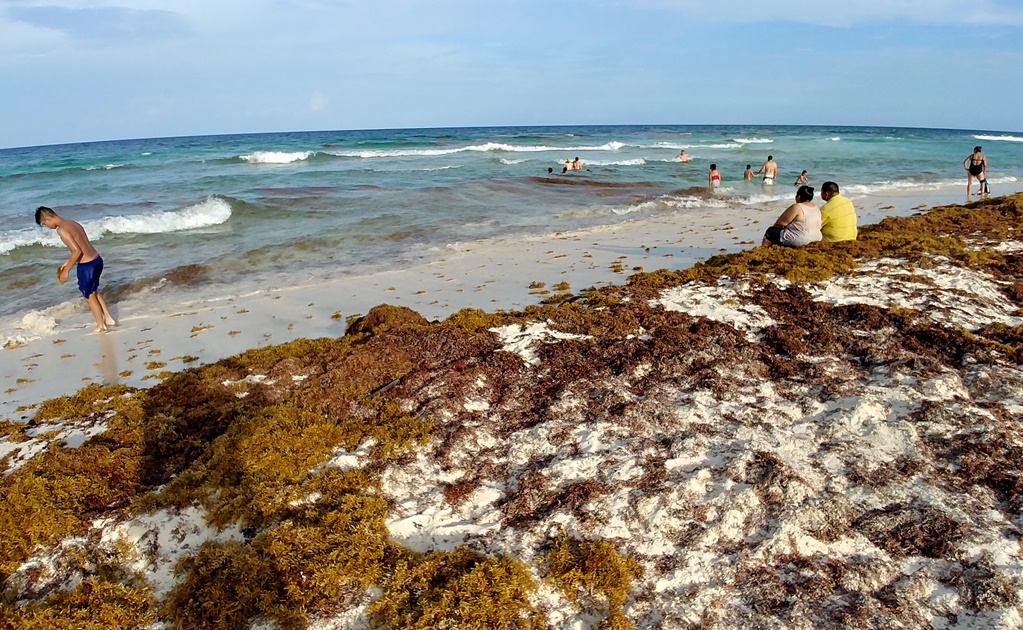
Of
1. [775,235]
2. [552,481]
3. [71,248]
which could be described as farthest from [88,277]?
[775,235]

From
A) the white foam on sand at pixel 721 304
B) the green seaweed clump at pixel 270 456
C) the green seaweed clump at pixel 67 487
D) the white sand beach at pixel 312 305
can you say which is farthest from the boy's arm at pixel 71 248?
the white foam on sand at pixel 721 304

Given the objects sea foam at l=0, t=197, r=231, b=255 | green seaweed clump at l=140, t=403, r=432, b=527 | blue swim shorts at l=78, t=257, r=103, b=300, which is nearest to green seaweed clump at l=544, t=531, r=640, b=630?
green seaweed clump at l=140, t=403, r=432, b=527

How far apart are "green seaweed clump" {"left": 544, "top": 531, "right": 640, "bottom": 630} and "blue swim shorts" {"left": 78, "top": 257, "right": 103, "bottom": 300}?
6758 millimetres

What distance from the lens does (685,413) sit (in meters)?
4.02

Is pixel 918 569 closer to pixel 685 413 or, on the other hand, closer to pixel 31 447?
pixel 685 413

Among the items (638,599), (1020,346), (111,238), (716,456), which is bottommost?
(638,599)

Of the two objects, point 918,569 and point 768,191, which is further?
point 768,191

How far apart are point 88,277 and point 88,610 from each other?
5559 millimetres

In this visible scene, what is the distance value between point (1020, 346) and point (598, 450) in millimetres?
3596

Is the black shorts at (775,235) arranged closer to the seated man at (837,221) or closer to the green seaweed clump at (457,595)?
the seated man at (837,221)

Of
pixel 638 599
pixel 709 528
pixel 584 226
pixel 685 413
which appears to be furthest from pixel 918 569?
pixel 584 226

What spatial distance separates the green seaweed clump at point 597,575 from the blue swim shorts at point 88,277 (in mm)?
6758

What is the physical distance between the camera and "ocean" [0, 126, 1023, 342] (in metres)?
9.52

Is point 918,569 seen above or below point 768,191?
below
